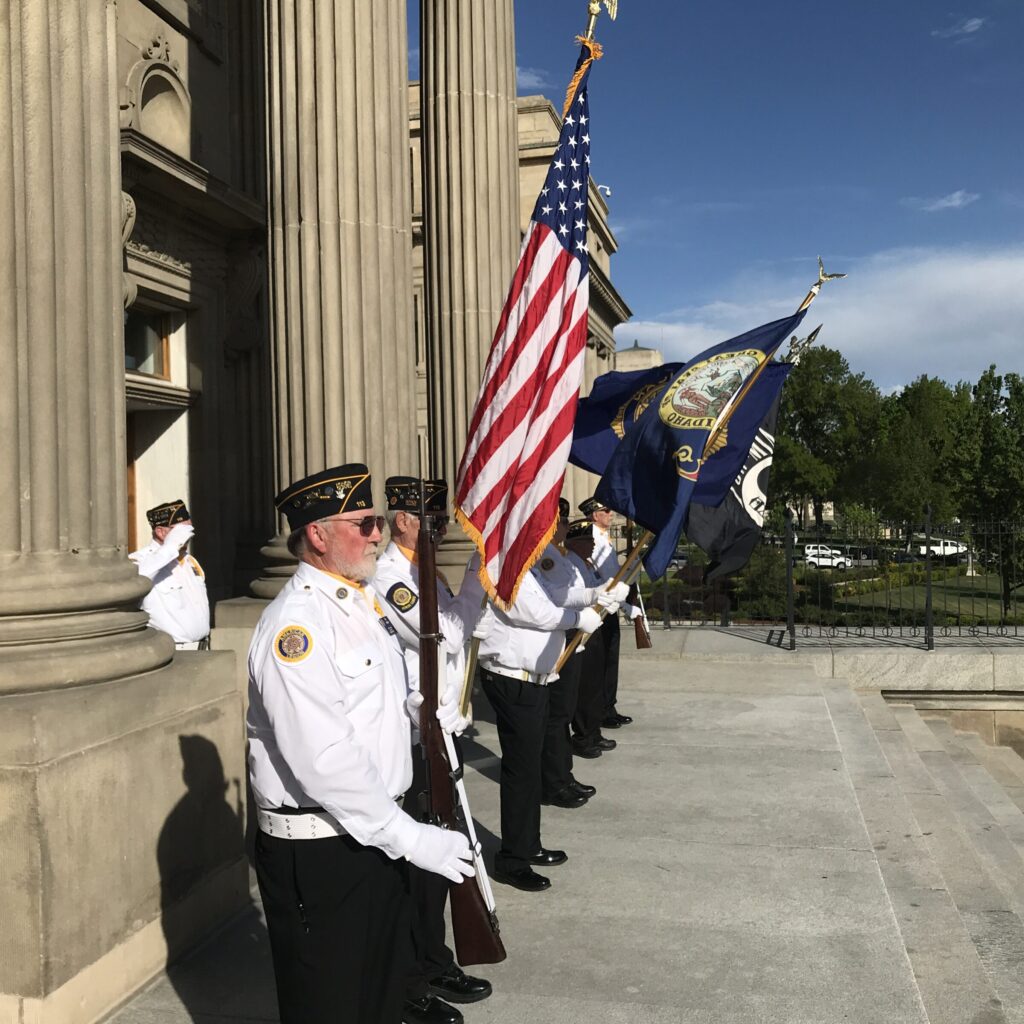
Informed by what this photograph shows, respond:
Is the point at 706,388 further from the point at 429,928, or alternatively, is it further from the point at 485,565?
the point at 429,928

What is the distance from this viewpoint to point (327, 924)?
2902 mm

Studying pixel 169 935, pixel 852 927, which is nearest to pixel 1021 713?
pixel 852 927

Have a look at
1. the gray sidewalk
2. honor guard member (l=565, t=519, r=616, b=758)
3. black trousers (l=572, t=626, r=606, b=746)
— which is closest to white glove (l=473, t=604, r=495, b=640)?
the gray sidewalk

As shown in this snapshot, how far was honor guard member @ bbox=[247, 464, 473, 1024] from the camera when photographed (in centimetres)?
275

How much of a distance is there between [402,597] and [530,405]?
1.05 m

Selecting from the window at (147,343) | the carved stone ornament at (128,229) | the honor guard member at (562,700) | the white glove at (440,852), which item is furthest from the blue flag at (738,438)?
the window at (147,343)

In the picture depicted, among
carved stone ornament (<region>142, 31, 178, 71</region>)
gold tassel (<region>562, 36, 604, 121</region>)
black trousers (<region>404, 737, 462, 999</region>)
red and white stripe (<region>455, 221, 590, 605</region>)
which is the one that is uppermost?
carved stone ornament (<region>142, 31, 178, 71</region>)

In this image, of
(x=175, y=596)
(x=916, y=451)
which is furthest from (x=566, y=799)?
(x=916, y=451)

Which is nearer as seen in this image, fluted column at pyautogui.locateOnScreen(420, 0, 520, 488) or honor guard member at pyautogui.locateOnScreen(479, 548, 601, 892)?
honor guard member at pyautogui.locateOnScreen(479, 548, 601, 892)

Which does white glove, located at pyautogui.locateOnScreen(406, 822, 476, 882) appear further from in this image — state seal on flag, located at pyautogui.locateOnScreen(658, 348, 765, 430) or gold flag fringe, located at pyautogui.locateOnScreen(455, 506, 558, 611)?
state seal on flag, located at pyautogui.locateOnScreen(658, 348, 765, 430)

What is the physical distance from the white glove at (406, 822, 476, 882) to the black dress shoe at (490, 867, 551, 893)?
2.48 metres

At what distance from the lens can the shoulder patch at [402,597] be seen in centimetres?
456

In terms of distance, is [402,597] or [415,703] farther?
[402,597]

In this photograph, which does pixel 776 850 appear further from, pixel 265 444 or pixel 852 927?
pixel 265 444
